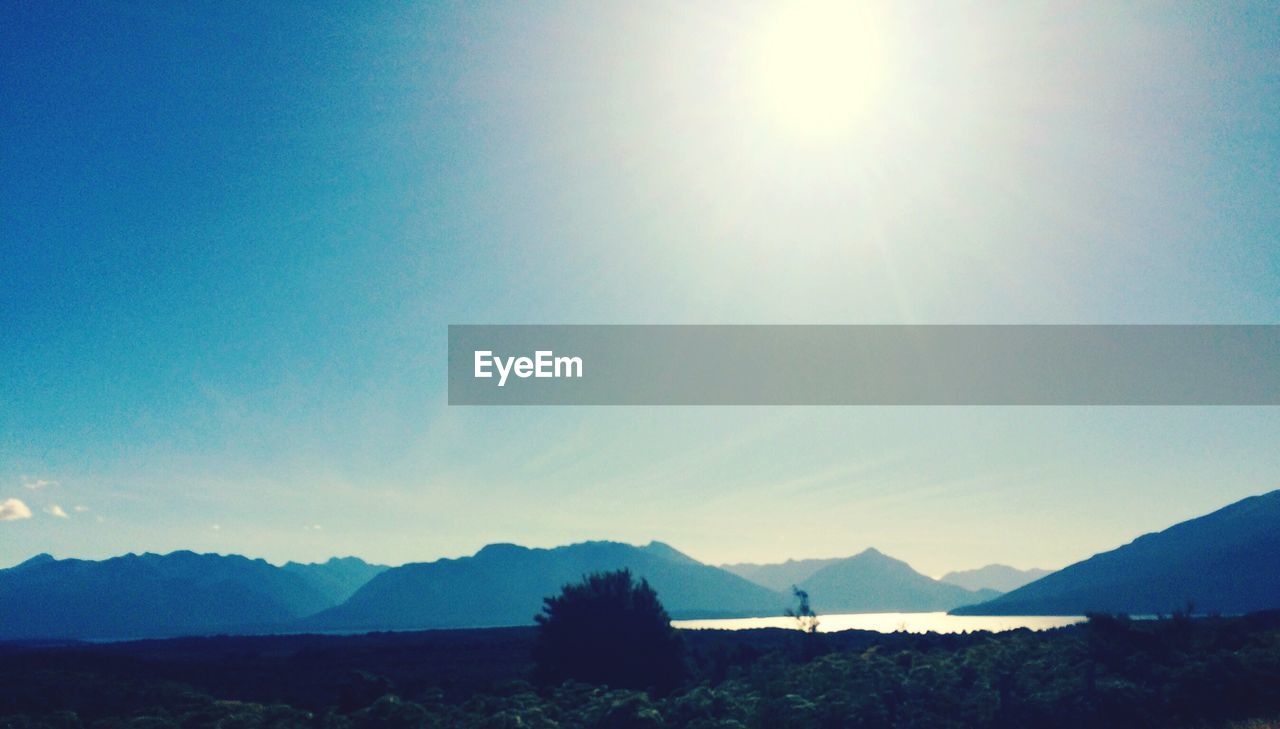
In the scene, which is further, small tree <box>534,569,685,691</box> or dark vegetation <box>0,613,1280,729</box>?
small tree <box>534,569,685,691</box>

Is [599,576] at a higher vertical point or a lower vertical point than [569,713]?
higher

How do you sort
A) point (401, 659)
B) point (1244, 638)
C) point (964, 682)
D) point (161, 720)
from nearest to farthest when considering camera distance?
point (161, 720) < point (964, 682) < point (1244, 638) < point (401, 659)

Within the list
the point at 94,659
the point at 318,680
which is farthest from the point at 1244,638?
the point at 94,659

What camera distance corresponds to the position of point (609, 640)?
116 feet

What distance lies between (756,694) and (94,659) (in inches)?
3783

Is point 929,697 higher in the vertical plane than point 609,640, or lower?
lower

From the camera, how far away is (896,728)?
20.8m

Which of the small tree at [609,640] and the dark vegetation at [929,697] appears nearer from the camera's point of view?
the dark vegetation at [929,697]

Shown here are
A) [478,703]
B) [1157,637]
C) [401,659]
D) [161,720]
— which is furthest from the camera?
[401,659]

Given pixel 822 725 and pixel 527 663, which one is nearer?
pixel 822 725

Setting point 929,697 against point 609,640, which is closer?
point 929,697

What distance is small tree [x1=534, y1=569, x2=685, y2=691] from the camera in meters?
35.0

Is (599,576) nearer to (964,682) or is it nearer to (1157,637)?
(964,682)

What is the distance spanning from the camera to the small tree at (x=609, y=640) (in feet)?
115
